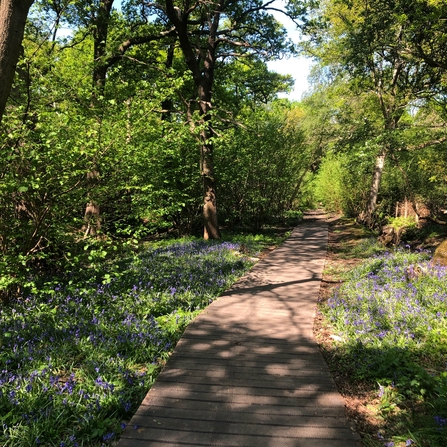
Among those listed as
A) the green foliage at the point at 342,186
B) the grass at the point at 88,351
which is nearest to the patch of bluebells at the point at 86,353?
the grass at the point at 88,351

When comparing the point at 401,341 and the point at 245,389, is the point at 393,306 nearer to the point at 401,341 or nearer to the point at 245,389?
the point at 401,341

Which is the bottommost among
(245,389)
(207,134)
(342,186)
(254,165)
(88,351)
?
(245,389)

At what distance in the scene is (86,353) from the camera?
3.66m

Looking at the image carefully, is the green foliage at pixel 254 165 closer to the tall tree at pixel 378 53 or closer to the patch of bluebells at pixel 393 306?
the tall tree at pixel 378 53

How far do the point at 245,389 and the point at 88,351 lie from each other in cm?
178

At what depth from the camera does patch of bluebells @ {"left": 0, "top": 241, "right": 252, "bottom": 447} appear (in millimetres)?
2629

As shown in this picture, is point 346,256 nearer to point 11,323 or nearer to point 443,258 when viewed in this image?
point 443,258

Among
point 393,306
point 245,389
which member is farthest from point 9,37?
point 393,306

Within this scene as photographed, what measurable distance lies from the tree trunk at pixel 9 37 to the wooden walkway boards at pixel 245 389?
115 inches

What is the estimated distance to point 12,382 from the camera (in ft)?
10.1

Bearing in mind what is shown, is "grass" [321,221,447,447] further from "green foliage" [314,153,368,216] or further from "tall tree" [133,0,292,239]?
"green foliage" [314,153,368,216]

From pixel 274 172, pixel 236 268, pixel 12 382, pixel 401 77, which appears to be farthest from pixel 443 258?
pixel 401 77

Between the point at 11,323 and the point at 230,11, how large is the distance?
43.1ft

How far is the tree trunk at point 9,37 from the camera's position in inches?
101
